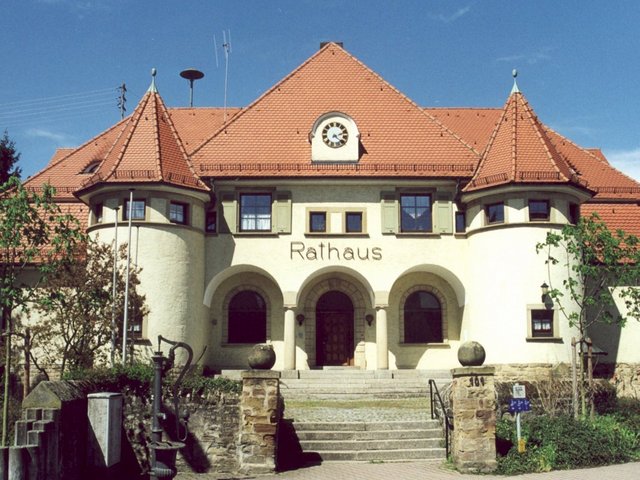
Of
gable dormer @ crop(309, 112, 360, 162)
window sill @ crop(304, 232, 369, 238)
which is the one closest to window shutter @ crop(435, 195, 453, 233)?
window sill @ crop(304, 232, 369, 238)

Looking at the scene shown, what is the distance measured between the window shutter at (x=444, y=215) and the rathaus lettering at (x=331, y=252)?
224 centimetres

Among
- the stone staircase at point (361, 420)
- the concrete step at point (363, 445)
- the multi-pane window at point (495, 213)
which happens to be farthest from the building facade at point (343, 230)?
the concrete step at point (363, 445)

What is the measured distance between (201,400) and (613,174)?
70.6 feet

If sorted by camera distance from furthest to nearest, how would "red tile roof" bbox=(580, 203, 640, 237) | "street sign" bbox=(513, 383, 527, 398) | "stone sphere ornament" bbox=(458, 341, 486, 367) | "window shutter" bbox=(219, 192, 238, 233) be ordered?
"red tile roof" bbox=(580, 203, 640, 237)
"window shutter" bbox=(219, 192, 238, 233)
"street sign" bbox=(513, 383, 527, 398)
"stone sphere ornament" bbox=(458, 341, 486, 367)

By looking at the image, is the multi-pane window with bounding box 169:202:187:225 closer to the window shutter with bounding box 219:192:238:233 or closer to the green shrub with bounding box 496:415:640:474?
the window shutter with bounding box 219:192:238:233

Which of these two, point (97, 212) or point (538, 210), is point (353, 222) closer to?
point (538, 210)

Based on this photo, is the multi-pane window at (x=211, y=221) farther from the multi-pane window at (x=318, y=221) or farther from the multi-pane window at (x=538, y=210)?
the multi-pane window at (x=538, y=210)

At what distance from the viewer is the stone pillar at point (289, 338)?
2441 centimetres

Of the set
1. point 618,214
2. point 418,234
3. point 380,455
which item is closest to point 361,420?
point 380,455

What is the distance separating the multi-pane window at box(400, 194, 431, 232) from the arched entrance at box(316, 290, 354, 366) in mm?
3440

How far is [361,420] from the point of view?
52.9 ft

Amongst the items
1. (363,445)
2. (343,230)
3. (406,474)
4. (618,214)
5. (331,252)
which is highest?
(618,214)

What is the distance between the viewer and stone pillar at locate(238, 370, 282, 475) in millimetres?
13203

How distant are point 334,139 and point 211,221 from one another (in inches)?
204
